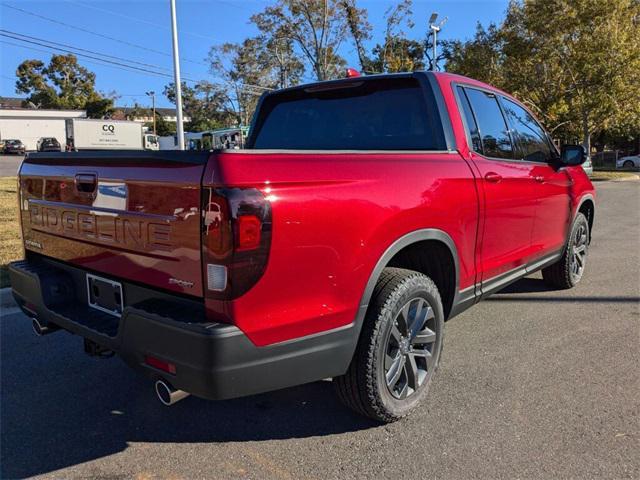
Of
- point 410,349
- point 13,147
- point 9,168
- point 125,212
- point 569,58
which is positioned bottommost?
point 410,349

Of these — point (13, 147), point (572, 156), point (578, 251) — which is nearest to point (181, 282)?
point (572, 156)

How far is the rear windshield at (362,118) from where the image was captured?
3430mm

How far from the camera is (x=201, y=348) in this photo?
204 centimetres

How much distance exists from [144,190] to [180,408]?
1.47 m

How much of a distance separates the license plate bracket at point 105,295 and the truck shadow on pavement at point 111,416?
71cm

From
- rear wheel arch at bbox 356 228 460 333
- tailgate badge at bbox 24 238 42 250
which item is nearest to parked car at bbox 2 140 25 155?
tailgate badge at bbox 24 238 42 250

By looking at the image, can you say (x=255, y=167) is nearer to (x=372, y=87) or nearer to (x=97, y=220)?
(x=97, y=220)

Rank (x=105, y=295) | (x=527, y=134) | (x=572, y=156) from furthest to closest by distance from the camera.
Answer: (x=572, y=156) → (x=527, y=134) → (x=105, y=295)

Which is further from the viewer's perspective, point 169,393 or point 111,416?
point 111,416

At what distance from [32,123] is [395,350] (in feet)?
261

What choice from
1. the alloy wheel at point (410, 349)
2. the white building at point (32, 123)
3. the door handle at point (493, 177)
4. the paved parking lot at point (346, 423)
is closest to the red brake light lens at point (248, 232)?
the alloy wheel at point (410, 349)

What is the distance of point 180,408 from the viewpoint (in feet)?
10.3

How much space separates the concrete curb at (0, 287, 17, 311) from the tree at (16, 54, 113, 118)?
245 ft

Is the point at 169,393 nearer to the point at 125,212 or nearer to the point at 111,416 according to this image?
the point at 125,212
